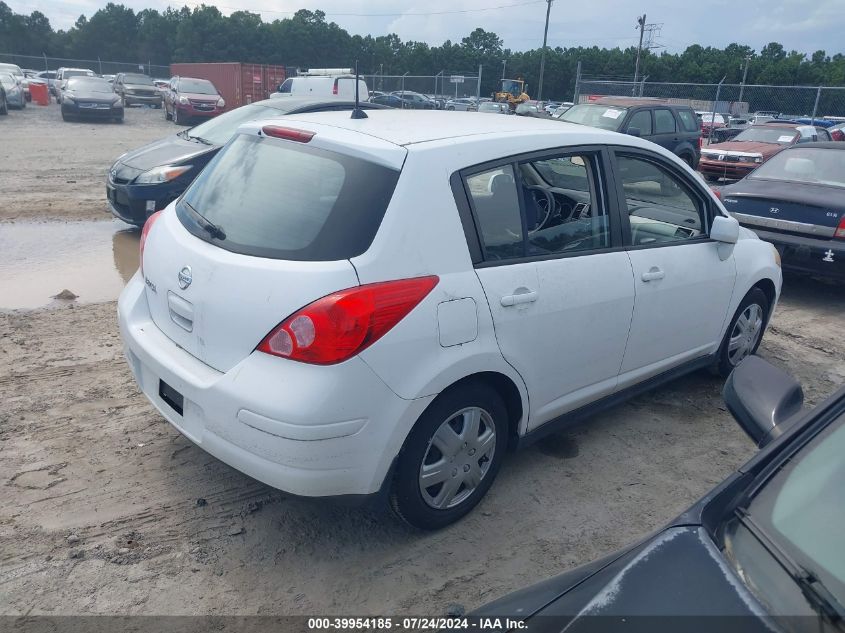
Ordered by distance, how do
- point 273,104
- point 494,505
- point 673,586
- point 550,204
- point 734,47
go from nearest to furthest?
point 673,586
point 494,505
point 550,204
point 273,104
point 734,47

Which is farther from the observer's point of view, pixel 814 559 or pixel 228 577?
pixel 228 577

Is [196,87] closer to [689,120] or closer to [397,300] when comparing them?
[689,120]

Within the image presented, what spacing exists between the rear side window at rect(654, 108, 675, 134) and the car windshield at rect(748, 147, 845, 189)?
657cm

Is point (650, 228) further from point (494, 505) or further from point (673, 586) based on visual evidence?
point (673, 586)

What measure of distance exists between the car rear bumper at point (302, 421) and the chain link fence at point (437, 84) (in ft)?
101

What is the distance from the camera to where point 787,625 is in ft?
4.60

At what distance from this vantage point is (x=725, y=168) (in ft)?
52.3

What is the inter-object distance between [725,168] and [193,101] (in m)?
17.7

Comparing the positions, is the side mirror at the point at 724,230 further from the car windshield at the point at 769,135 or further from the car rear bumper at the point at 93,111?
the car rear bumper at the point at 93,111

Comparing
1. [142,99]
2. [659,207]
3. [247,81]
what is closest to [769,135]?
[659,207]

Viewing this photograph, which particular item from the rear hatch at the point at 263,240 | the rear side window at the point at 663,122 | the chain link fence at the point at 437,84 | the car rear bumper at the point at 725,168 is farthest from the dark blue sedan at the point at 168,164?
the chain link fence at the point at 437,84

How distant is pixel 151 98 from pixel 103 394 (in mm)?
31892

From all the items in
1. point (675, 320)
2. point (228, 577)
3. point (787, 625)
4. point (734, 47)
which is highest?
point (734, 47)

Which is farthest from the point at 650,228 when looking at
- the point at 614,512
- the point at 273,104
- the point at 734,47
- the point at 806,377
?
the point at 734,47
